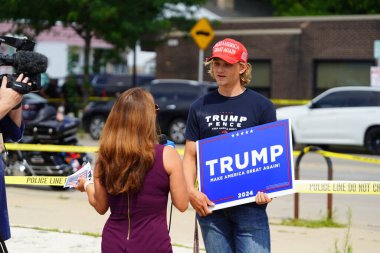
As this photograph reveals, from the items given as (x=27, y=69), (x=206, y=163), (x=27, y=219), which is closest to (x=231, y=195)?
(x=206, y=163)

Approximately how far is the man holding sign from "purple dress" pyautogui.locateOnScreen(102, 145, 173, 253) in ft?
2.11

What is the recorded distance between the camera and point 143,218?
4578 millimetres

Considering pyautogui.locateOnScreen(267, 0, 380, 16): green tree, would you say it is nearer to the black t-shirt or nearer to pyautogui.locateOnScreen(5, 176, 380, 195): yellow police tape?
pyautogui.locateOnScreen(5, 176, 380, 195): yellow police tape

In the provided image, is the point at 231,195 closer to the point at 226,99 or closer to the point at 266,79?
the point at 226,99

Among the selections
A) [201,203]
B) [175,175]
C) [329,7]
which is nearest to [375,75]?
[201,203]

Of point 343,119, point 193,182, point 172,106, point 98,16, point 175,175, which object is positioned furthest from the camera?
point 98,16

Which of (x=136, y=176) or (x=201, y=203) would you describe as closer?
(x=136, y=176)

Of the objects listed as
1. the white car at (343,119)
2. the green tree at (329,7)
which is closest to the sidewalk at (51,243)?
the white car at (343,119)

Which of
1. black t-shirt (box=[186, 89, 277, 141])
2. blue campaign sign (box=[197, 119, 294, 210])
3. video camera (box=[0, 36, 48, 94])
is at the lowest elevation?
blue campaign sign (box=[197, 119, 294, 210])

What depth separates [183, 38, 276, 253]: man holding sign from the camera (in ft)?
17.1

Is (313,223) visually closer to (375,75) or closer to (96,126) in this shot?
(375,75)

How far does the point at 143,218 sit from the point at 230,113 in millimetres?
1053

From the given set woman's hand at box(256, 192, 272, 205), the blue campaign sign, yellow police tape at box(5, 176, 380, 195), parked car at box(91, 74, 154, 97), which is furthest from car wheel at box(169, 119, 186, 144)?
woman's hand at box(256, 192, 272, 205)

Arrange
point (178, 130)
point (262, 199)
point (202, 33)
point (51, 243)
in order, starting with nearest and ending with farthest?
point (262, 199) → point (51, 243) → point (178, 130) → point (202, 33)
